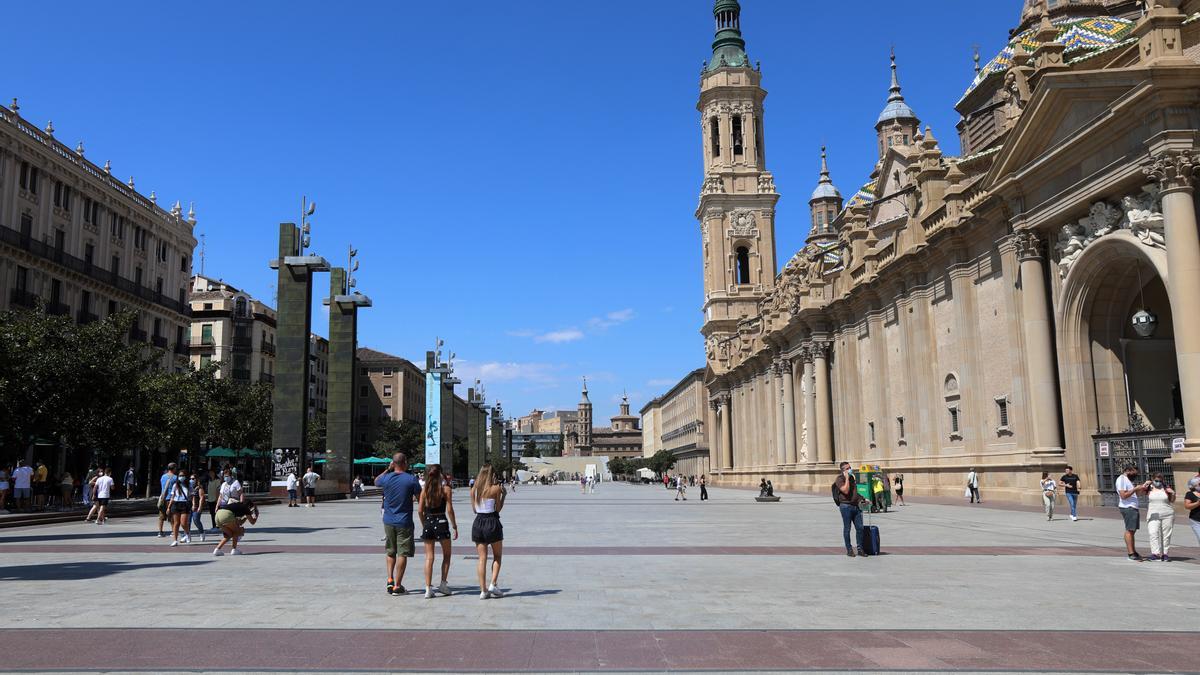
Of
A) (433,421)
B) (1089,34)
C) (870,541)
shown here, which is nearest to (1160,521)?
(870,541)

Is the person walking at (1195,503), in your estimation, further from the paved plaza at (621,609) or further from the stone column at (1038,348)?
the stone column at (1038,348)

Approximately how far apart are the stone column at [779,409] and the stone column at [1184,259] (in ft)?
125

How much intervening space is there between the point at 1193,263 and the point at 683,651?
2209cm

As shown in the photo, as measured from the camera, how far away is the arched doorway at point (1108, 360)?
93.7 feet

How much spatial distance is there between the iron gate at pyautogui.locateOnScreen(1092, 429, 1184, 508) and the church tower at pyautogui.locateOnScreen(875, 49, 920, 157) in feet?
199

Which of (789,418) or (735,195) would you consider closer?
(789,418)

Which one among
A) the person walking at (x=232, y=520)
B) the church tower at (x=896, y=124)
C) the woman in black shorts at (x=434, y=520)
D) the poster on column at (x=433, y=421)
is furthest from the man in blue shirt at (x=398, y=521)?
the church tower at (x=896, y=124)

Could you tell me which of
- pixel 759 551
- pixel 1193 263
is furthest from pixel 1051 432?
pixel 759 551

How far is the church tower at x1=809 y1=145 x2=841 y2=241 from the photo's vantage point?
98875 mm

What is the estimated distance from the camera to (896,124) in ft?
278

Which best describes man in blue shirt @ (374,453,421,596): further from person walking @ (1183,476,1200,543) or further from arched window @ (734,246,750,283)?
arched window @ (734,246,750,283)

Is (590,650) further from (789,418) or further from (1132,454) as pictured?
(789,418)

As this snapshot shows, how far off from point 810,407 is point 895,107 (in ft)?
138

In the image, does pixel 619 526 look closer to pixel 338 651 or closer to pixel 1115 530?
pixel 1115 530
